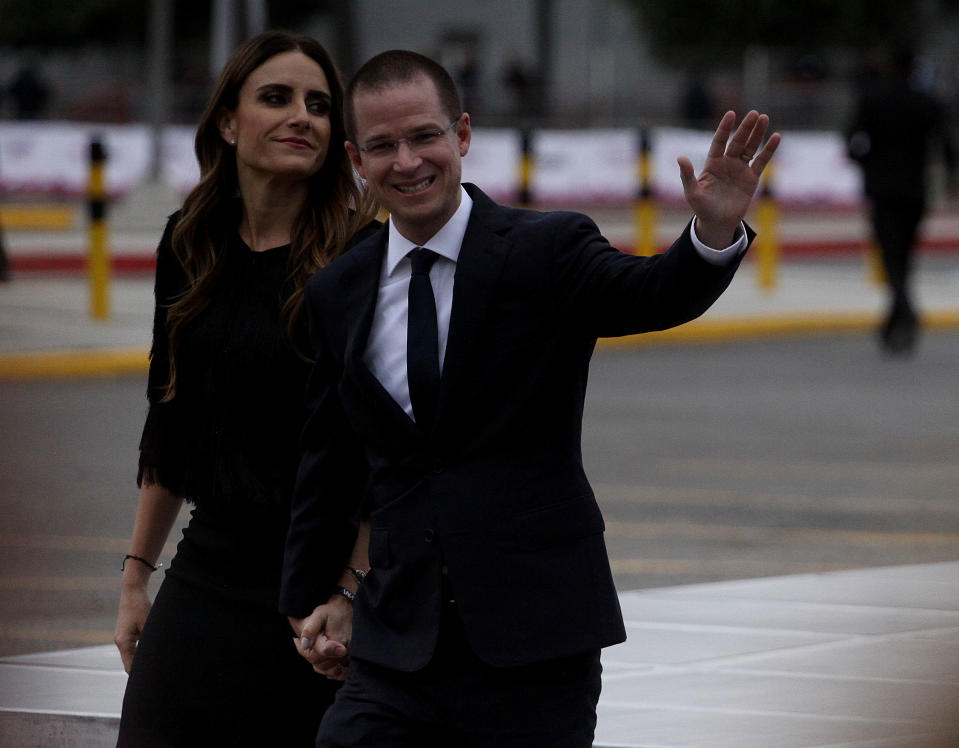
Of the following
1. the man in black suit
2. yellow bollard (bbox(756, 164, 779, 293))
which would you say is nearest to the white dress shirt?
the man in black suit

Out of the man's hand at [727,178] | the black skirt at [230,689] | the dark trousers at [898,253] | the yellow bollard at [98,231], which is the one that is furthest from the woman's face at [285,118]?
the dark trousers at [898,253]

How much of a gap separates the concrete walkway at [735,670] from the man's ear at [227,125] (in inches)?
59.4

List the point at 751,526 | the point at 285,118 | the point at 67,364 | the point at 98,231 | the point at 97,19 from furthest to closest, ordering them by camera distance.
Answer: the point at 97,19 < the point at 98,231 < the point at 67,364 < the point at 751,526 < the point at 285,118

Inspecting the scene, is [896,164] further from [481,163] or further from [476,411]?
[476,411]

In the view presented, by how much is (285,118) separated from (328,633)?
1.07m

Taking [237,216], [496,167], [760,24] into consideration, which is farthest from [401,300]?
[760,24]

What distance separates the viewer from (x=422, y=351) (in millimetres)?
3275

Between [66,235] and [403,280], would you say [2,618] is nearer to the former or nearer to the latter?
[403,280]

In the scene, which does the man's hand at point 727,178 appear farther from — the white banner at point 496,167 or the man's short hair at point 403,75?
the white banner at point 496,167

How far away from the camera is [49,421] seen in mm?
11438

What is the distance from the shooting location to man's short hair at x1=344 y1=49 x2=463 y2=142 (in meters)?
3.35

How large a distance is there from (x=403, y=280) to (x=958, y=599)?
311 cm

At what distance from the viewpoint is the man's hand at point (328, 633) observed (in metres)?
3.48

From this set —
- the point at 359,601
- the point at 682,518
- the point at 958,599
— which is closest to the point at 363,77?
the point at 359,601
